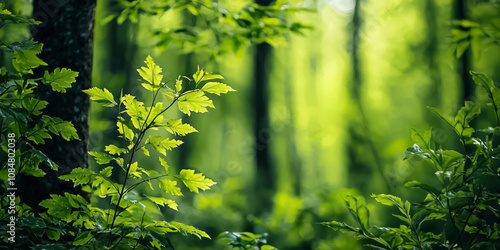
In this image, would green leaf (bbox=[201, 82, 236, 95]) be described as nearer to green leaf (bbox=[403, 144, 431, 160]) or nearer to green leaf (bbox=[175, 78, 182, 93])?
green leaf (bbox=[175, 78, 182, 93])

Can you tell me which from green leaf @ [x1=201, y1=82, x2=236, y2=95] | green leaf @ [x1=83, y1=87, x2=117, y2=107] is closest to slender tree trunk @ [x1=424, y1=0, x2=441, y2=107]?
green leaf @ [x1=201, y1=82, x2=236, y2=95]

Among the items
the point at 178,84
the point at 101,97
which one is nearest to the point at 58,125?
the point at 101,97

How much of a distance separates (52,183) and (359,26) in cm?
1362

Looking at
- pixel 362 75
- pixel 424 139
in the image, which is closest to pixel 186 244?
pixel 424 139

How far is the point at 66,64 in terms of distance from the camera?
2119 mm

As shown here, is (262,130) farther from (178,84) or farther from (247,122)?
(178,84)

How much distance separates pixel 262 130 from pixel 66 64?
6.81 meters

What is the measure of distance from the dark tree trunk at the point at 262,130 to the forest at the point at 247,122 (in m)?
0.04

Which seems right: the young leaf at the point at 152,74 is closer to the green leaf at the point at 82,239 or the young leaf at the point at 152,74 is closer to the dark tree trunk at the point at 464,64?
the green leaf at the point at 82,239

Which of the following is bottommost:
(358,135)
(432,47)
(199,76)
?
(358,135)

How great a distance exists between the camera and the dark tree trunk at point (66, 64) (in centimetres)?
205

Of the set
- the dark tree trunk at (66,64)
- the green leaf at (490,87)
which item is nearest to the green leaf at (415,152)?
the green leaf at (490,87)

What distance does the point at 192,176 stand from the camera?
1703mm

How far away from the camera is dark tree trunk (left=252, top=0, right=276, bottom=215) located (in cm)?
833
